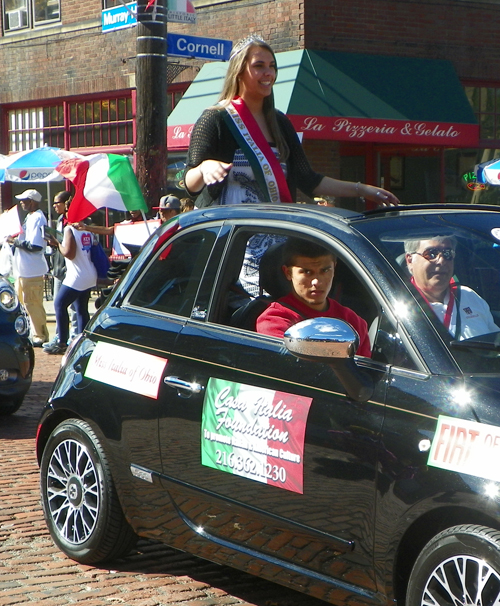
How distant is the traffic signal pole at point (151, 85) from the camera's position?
9.70 meters

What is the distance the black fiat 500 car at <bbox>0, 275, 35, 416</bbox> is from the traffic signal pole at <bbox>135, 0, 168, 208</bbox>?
84.4 inches

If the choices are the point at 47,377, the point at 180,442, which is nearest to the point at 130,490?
the point at 180,442

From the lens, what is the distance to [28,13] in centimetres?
2078

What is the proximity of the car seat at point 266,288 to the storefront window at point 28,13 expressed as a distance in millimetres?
17234

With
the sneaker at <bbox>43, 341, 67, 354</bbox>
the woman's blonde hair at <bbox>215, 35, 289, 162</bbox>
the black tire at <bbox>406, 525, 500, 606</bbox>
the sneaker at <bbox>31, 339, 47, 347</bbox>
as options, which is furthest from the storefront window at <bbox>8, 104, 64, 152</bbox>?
the black tire at <bbox>406, 525, 500, 606</bbox>

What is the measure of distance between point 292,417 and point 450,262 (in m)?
0.84

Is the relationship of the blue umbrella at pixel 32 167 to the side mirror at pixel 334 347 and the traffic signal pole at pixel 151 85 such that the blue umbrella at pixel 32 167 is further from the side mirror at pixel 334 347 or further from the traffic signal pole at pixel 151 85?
the side mirror at pixel 334 347

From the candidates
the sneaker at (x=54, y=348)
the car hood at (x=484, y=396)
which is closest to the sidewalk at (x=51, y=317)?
the sneaker at (x=54, y=348)

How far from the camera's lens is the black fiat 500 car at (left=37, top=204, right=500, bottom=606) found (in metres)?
3.17

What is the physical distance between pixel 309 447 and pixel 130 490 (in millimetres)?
1181

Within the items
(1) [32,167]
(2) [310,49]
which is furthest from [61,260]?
(2) [310,49]

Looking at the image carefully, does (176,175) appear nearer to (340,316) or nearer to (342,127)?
(342,127)

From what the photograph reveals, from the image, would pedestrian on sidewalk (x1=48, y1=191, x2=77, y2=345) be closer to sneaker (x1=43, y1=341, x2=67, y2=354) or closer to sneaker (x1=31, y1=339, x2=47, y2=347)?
sneaker (x1=43, y1=341, x2=67, y2=354)

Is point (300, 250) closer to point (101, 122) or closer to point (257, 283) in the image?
point (257, 283)
